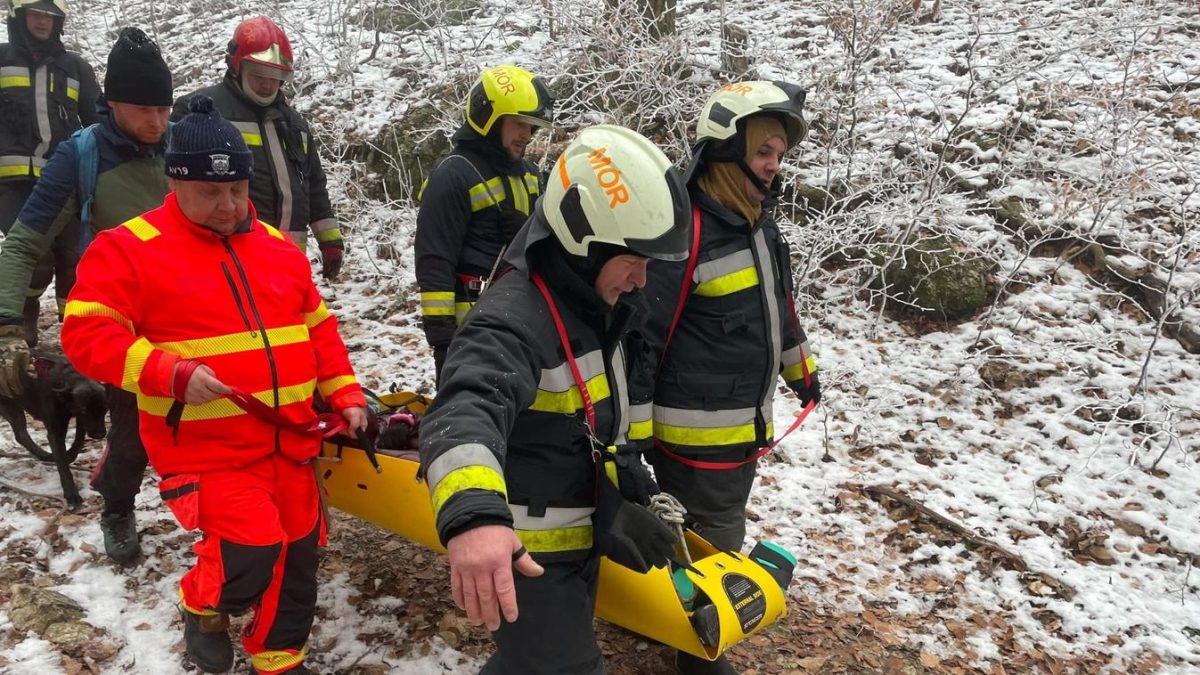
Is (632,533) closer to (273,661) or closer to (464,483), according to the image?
(464,483)

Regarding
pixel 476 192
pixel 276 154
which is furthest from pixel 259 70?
pixel 476 192

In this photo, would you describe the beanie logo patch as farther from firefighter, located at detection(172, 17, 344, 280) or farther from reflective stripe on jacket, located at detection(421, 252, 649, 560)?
firefighter, located at detection(172, 17, 344, 280)

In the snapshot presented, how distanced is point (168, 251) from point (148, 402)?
1.79ft

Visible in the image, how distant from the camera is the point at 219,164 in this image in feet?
8.37

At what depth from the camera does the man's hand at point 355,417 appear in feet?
9.56

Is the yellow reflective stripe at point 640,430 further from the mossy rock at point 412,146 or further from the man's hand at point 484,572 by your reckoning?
the mossy rock at point 412,146

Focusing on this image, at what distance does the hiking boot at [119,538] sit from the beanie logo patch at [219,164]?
2142 millimetres

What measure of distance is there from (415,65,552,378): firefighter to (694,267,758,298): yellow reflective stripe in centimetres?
151

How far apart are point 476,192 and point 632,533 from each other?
7.70 feet

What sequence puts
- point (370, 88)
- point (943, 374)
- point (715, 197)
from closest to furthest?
point (715, 197), point (943, 374), point (370, 88)

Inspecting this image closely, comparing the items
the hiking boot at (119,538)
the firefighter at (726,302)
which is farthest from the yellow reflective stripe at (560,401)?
the hiking boot at (119,538)

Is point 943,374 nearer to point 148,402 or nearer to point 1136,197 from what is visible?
point 1136,197

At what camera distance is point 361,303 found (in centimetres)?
784

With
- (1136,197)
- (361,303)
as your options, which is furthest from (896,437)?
(361,303)
